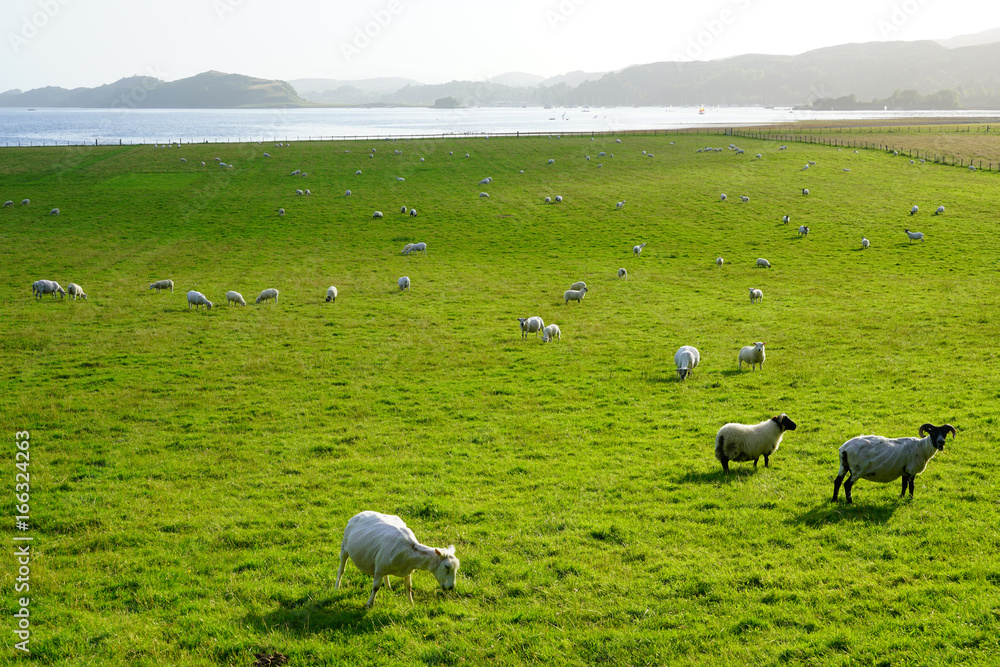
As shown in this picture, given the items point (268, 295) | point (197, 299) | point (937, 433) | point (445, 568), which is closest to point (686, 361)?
point (937, 433)

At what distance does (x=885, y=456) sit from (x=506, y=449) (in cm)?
894

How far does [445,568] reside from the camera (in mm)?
10219

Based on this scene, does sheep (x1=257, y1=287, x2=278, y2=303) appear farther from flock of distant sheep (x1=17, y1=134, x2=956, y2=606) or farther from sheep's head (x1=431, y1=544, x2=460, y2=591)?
sheep's head (x1=431, y1=544, x2=460, y2=591)

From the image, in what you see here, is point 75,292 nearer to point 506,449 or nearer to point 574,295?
point 574,295

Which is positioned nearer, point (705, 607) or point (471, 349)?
point (705, 607)

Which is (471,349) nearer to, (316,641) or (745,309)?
(745,309)

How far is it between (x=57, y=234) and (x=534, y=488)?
54.4m

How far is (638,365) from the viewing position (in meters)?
24.9

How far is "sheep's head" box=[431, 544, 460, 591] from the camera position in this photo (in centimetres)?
1020

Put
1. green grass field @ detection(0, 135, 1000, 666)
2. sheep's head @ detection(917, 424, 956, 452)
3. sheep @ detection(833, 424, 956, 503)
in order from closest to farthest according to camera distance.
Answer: green grass field @ detection(0, 135, 1000, 666) → sheep's head @ detection(917, 424, 956, 452) → sheep @ detection(833, 424, 956, 503)

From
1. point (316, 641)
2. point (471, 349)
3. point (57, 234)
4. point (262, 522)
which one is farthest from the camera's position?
point (57, 234)

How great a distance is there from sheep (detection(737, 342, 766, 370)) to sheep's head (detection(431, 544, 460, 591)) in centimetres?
1689

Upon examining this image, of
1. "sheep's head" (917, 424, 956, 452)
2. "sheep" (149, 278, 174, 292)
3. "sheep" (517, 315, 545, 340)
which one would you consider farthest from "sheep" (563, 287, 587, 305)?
"sheep" (149, 278, 174, 292)

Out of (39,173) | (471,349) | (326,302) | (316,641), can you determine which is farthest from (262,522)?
(39,173)
